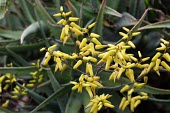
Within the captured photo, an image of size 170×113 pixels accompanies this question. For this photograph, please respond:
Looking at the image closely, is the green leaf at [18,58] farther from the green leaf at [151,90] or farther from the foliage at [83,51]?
the green leaf at [151,90]

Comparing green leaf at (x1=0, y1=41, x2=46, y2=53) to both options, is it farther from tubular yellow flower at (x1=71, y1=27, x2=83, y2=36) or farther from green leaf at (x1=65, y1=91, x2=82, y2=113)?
tubular yellow flower at (x1=71, y1=27, x2=83, y2=36)

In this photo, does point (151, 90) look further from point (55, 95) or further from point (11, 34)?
point (11, 34)

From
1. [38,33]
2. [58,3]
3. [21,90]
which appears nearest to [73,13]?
[58,3]

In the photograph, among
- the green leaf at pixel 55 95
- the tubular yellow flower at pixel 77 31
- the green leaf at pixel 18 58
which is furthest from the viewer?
the green leaf at pixel 18 58

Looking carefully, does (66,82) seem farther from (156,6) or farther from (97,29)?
(156,6)

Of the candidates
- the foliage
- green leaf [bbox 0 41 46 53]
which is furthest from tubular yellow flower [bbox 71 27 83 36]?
green leaf [bbox 0 41 46 53]

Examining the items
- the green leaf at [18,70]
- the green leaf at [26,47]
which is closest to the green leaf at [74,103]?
the green leaf at [18,70]

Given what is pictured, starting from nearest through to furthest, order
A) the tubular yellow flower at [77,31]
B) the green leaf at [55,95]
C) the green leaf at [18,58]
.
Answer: the tubular yellow flower at [77,31], the green leaf at [55,95], the green leaf at [18,58]

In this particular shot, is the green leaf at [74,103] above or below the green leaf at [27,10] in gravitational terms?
below
